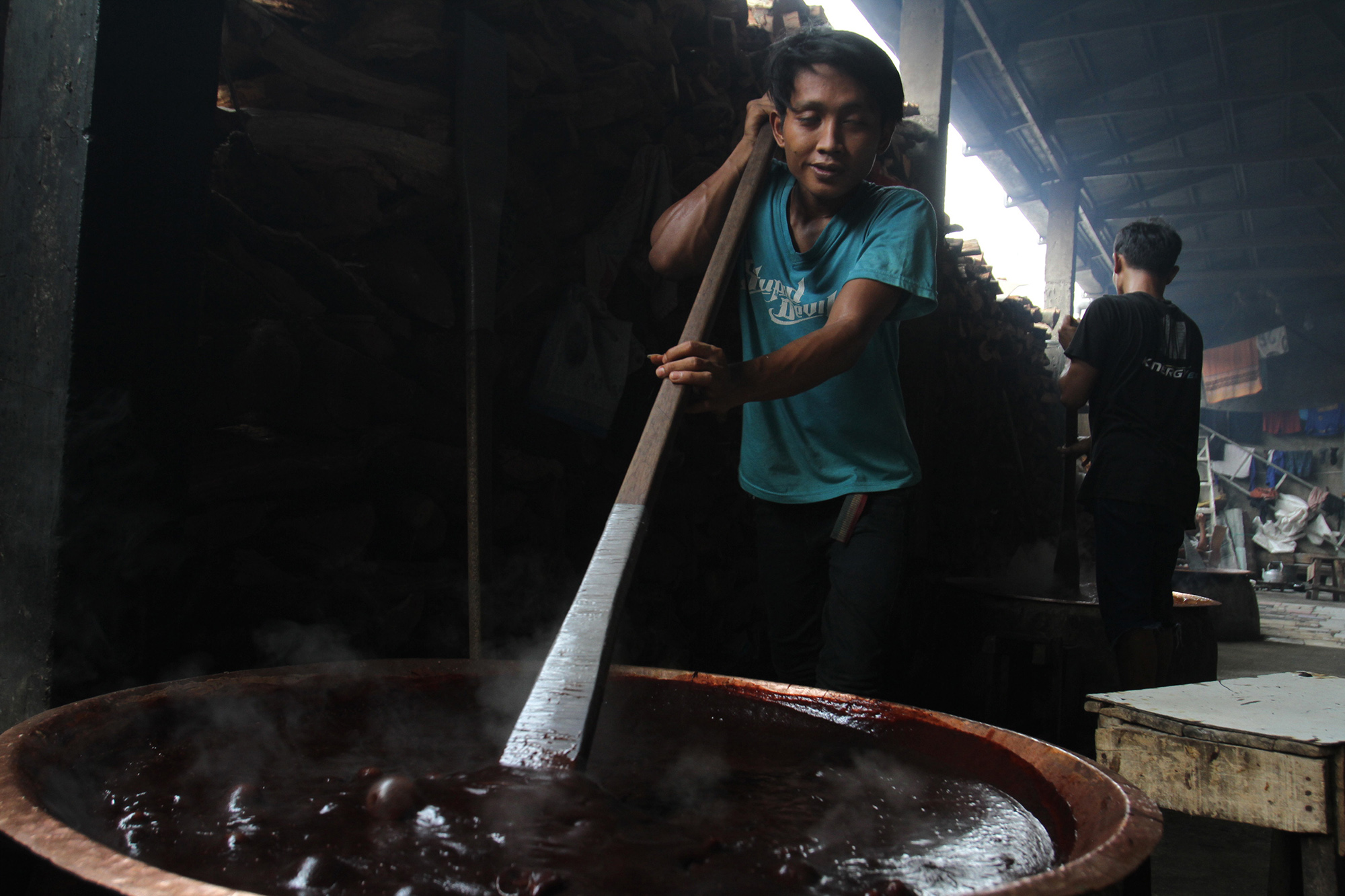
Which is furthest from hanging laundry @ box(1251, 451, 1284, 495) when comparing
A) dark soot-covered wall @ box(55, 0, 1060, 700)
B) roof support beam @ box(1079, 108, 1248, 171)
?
dark soot-covered wall @ box(55, 0, 1060, 700)

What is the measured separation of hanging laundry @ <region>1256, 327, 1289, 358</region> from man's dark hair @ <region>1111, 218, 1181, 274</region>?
14.2 metres

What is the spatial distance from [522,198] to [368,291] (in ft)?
2.12

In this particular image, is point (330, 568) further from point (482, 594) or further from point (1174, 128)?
point (1174, 128)

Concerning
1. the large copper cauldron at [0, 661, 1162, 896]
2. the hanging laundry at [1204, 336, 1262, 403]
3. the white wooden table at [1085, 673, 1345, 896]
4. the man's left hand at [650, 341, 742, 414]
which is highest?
the hanging laundry at [1204, 336, 1262, 403]

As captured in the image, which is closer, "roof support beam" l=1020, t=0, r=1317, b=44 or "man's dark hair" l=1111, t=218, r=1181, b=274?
"man's dark hair" l=1111, t=218, r=1181, b=274

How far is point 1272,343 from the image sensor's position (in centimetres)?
1481

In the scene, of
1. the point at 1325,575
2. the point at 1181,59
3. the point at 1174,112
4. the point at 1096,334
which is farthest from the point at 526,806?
the point at 1325,575

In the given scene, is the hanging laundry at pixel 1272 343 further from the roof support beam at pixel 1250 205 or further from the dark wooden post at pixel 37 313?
the dark wooden post at pixel 37 313

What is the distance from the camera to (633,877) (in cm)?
76

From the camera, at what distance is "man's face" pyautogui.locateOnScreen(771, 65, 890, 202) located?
5.99 ft

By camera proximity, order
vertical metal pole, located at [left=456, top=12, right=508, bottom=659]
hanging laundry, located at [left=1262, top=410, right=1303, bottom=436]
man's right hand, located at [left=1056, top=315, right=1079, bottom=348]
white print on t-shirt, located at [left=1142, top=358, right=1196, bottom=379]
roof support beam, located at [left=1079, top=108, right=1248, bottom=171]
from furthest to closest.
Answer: hanging laundry, located at [left=1262, top=410, right=1303, bottom=436] < roof support beam, located at [left=1079, top=108, right=1248, bottom=171] < man's right hand, located at [left=1056, top=315, right=1079, bottom=348] < white print on t-shirt, located at [left=1142, top=358, right=1196, bottom=379] < vertical metal pole, located at [left=456, top=12, right=508, bottom=659]

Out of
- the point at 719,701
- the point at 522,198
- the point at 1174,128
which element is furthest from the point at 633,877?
the point at 1174,128

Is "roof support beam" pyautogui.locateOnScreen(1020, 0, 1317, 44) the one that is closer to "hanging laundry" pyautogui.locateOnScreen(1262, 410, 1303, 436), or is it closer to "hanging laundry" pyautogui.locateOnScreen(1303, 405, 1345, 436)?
"hanging laundry" pyautogui.locateOnScreen(1303, 405, 1345, 436)

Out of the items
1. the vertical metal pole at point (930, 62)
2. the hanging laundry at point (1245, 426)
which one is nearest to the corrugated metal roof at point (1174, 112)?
the vertical metal pole at point (930, 62)
